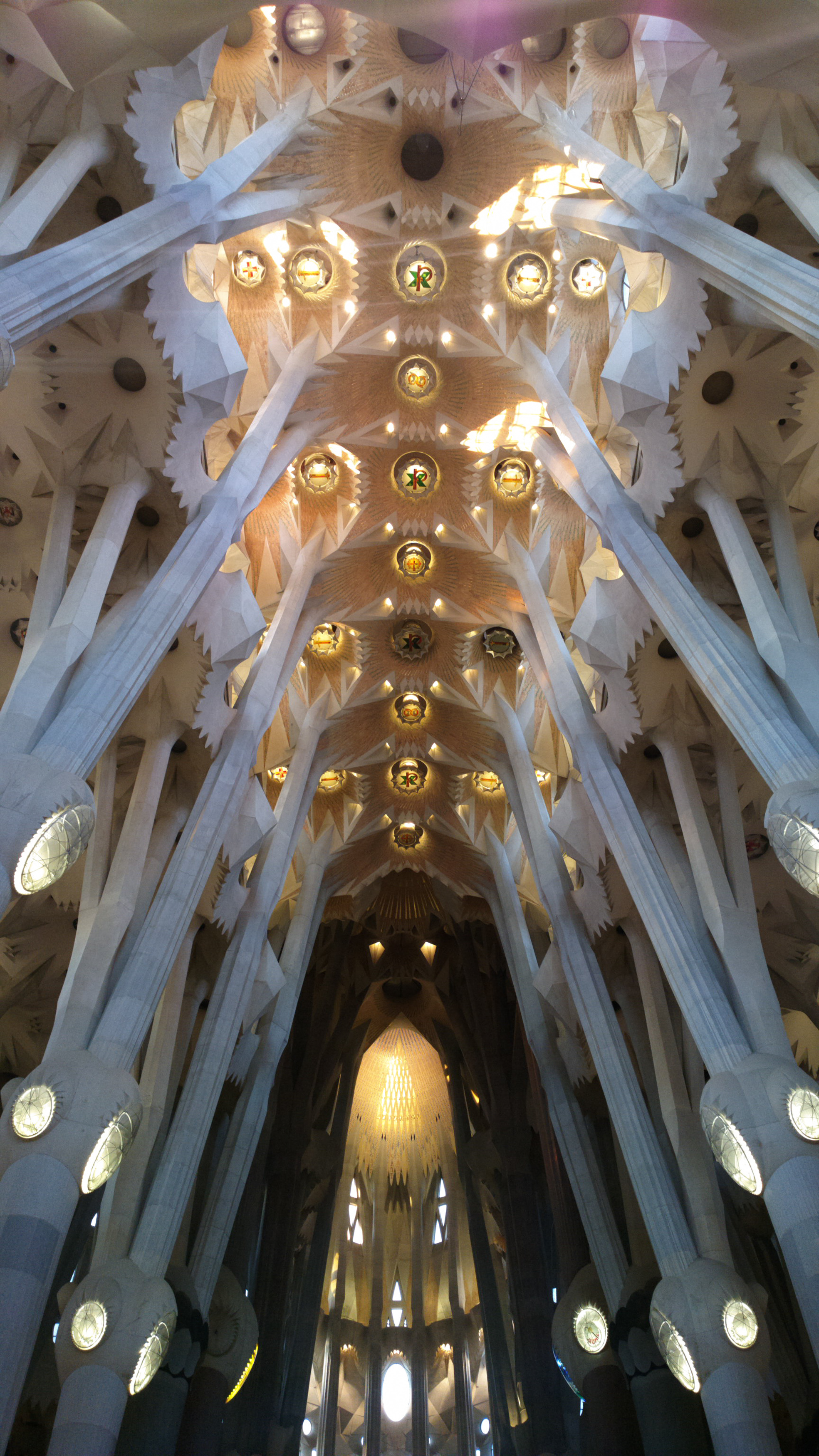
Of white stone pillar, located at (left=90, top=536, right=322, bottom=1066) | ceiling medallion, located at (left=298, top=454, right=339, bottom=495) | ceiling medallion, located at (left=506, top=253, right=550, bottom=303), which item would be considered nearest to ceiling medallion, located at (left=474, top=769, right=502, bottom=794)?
white stone pillar, located at (left=90, top=536, right=322, bottom=1066)

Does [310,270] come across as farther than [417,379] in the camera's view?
No

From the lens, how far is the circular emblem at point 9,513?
1186 centimetres

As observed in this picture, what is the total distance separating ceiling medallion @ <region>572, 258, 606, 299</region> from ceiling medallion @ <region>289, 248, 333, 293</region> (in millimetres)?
3720

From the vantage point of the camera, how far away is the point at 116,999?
10.5m

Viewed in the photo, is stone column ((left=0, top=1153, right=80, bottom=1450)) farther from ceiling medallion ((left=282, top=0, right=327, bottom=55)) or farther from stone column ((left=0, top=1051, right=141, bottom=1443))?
ceiling medallion ((left=282, top=0, right=327, bottom=55))

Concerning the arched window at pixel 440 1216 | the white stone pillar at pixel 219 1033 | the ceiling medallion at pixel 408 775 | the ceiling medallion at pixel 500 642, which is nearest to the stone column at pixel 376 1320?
the arched window at pixel 440 1216

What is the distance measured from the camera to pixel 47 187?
829 centimetres

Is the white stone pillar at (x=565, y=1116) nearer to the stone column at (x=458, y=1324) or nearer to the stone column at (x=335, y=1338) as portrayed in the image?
the stone column at (x=458, y=1324)

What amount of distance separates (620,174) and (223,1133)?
44.2ft

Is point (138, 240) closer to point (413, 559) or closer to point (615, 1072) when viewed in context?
point (413, 559)

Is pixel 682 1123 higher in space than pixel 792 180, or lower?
lower

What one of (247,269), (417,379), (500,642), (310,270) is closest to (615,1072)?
(500,642)

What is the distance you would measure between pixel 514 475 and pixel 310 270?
15.4 feet

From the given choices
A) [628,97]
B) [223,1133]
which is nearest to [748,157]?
[628,97]
